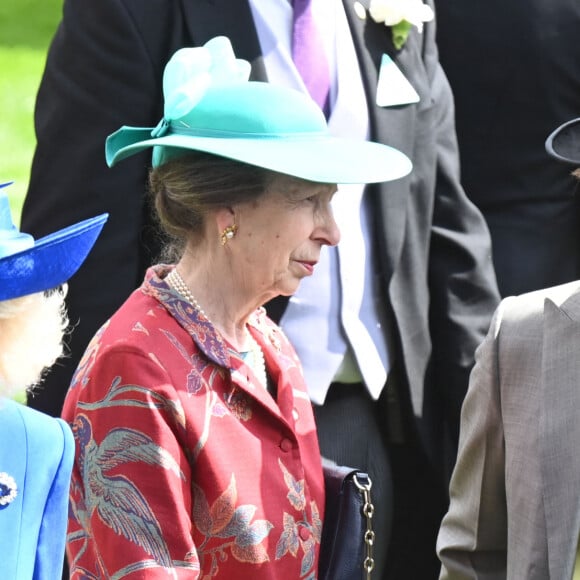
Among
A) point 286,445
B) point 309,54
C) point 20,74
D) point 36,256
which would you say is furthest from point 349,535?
point 20,74

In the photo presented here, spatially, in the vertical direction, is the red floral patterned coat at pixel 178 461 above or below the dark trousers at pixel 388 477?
above

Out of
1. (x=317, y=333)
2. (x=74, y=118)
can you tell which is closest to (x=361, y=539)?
(x=317, y=333)

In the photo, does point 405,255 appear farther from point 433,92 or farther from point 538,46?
point 538,46

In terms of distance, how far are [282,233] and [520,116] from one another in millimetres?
1664

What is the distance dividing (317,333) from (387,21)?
0.93m

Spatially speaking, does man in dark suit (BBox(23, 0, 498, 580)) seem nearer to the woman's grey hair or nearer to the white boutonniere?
the white boutonniere

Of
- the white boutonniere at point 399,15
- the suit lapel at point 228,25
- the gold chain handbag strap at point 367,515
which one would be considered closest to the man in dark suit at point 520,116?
the white boutonniere at point 399,15

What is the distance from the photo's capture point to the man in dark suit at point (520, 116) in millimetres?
4320

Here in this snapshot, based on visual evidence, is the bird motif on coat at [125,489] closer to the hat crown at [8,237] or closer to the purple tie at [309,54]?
the hat crown at [8,237]

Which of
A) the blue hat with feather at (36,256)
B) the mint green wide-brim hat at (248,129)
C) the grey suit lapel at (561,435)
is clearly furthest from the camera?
the mint green wide-brim hat at (248,129)

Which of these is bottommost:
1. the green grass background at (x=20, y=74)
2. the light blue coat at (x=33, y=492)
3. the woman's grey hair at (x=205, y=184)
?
the green grass background at (x=20, y=74)

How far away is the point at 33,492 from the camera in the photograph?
246cm

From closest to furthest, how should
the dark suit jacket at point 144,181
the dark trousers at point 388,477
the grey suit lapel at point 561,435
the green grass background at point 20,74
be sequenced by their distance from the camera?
the grey suit lapel at point 561,435, the dark suit jacket at point 144,181, the dark trousers at point 388,477, the green grass background at point 20,74

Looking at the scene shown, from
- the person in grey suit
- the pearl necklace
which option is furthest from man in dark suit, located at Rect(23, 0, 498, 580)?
the person in grey suit
